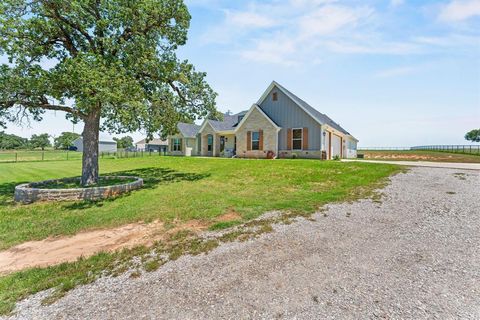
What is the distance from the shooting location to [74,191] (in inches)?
341

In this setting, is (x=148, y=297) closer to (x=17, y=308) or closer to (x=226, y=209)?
(x=17, y=308)

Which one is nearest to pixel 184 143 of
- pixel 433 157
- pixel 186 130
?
pixel 186 130

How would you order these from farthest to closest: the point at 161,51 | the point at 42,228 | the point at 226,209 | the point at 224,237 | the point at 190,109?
the point at 190,109, the point at 161,51, the point at 226,209, the point at 42,228, the point at 224,237

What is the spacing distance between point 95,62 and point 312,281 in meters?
9.23

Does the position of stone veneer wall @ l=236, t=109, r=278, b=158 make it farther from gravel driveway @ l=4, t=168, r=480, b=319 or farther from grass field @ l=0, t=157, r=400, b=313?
gravel driveway @ l=4, t=168, r=480, b=319

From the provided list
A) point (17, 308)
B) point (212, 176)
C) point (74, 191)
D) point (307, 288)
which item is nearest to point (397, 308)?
point (307, 288)

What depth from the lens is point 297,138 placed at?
1998 cm

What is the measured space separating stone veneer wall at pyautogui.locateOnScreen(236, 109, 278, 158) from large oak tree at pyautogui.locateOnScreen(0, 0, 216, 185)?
10.2 meters

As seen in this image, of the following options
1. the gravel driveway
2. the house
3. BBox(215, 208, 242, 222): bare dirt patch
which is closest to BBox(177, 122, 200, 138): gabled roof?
the house

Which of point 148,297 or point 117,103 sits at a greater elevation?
point 117,103

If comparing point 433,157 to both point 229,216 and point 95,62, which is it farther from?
point 95,62

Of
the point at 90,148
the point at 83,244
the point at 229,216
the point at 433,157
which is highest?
the point at 90,148

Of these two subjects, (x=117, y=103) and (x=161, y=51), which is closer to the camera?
(x=117, y=103)

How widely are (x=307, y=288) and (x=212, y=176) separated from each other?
10.2 m
